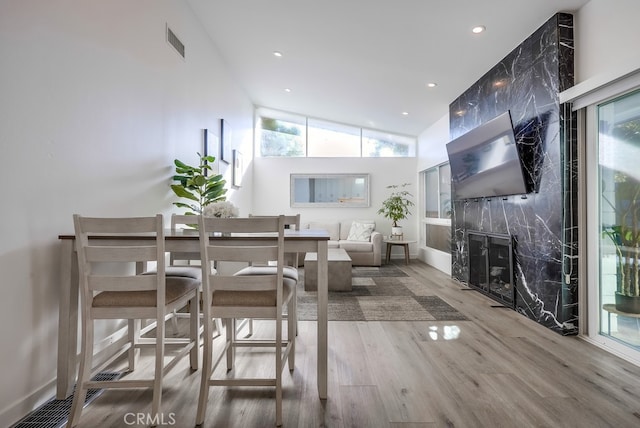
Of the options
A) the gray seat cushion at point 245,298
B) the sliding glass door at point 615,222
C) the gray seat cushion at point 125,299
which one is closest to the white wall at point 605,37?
the sliding glass door at point 615,222

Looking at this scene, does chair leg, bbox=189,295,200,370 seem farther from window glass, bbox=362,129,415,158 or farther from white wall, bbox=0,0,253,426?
window glass, bbox=362,129,415,158

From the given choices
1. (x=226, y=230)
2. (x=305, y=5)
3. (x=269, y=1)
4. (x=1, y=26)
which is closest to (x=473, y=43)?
(x=305, y=5)

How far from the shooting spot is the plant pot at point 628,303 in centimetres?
216

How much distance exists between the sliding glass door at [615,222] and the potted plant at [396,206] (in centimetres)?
388

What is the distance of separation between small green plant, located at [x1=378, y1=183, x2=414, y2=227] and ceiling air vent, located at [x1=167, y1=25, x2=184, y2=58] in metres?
4.54

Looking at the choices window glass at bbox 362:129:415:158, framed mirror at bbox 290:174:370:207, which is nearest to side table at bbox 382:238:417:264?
framed mirror at bbox 290:174:370:207

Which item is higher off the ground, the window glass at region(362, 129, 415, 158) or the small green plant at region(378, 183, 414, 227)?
the window glass at region(362, 129, 415, 158)

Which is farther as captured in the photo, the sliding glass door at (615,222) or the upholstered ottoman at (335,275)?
the upholstered ottoman at (335,275)

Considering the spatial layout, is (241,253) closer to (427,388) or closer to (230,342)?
(230,342)

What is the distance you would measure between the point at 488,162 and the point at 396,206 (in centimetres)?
301

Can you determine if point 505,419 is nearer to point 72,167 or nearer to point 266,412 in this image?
point 266,412

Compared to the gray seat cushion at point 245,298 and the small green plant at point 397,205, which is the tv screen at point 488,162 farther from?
the gray seat cushion at point 245,298

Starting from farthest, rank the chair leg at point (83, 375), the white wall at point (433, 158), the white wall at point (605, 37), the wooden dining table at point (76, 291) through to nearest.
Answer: the white wall at point (433, 158)
the white wall at point (605, 37)
the wooden dining table at point (76, 291)
the chair leg at point (83, 375)

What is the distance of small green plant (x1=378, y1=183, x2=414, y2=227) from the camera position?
6.45 m
